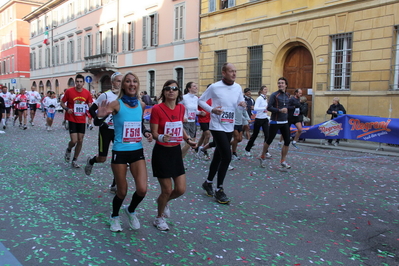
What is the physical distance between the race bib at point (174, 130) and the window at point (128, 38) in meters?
28.0

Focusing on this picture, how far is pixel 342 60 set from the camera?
16.2 metres

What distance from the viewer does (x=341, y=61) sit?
640 inches

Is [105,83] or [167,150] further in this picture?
[105,83]

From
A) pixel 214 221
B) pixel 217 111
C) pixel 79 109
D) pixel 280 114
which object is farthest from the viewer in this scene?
pixel 280 114

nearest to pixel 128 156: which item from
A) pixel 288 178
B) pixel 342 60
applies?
pixel 288 178

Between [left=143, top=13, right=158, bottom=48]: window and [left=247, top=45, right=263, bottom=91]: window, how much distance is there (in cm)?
991

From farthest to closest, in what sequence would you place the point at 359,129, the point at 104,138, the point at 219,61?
the point at 219,61 → the point at 359,129 → the point at 104,138

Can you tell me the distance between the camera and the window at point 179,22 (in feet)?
84.0

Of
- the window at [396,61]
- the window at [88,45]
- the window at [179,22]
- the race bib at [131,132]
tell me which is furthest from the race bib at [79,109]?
the window at [88,45]

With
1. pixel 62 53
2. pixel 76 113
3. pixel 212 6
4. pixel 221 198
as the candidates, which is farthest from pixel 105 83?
pixel 221 198

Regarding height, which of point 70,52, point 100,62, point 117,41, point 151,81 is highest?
point 70,52

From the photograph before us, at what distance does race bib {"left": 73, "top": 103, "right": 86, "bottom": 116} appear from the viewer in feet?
25.9

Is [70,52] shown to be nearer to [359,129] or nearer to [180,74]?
[180,74]

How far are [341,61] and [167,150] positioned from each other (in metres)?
13.8
